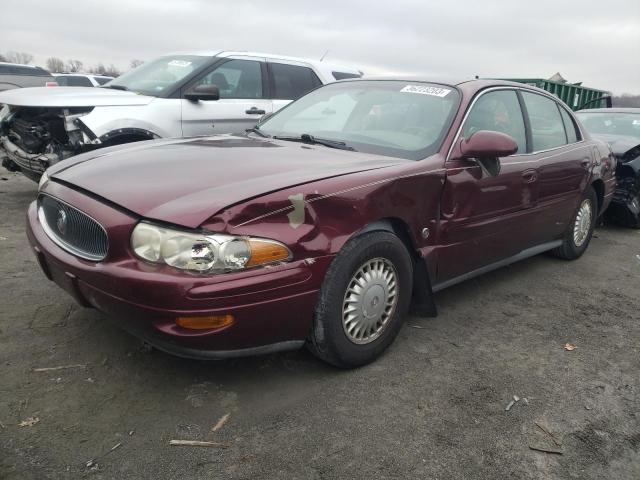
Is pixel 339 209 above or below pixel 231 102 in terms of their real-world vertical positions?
below

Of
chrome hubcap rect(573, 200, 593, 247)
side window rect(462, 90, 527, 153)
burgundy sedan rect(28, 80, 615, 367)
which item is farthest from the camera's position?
chrome hubcap rect(573, 200, 593, 247)

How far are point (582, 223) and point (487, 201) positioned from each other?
6.96ft

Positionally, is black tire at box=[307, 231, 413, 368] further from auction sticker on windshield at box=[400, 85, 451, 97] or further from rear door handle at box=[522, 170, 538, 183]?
rear door handle at box=[522, 170, 538, 183]

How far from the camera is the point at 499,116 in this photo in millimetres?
3715

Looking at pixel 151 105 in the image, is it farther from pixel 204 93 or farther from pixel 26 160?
pixel 26 160

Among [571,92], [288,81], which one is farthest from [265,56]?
[571,92]

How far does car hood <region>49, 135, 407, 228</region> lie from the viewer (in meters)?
2.24

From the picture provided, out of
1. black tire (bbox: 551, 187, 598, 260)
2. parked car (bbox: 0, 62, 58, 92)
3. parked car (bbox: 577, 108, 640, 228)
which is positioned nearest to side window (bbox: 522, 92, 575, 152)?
black tire (bbox: 551, 187, 598, 260)

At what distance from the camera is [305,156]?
2.90 m

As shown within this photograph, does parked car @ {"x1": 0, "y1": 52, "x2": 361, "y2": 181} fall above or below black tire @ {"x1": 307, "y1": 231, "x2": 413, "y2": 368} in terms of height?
→ above

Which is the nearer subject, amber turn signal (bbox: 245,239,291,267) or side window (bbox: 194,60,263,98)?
amber turn signal (bbox: 245,239,291,267)

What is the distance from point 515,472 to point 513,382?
0.73m

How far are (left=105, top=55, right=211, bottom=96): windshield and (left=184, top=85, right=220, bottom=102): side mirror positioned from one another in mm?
315

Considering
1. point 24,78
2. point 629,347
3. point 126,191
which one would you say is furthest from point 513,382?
point 24,78
